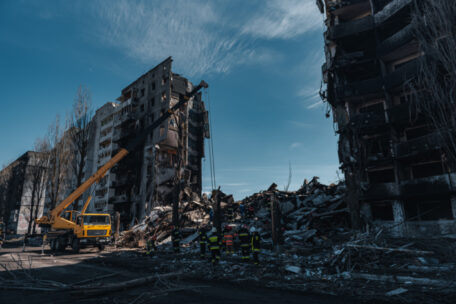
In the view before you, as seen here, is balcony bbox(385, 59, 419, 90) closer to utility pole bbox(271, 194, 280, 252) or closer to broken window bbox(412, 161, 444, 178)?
broken window bbox(412, 161, 444, 178)

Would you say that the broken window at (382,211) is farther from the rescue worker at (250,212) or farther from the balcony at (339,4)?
the balcony at (339,4)

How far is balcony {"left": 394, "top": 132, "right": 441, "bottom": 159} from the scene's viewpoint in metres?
19.0

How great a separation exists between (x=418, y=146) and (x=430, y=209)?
497 cm

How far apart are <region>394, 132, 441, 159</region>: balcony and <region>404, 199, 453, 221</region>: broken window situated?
13.4 feet

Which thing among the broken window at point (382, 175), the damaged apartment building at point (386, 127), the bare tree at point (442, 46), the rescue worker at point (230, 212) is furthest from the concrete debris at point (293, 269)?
the broken window at point (382, 175)

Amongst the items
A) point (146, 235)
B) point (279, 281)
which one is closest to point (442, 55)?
point (279, 281)

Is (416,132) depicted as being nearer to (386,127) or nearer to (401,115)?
(386,127)

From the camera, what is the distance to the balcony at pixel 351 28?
81.3ft

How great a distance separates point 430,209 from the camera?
65.8ft

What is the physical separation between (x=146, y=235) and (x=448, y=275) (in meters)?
19.6

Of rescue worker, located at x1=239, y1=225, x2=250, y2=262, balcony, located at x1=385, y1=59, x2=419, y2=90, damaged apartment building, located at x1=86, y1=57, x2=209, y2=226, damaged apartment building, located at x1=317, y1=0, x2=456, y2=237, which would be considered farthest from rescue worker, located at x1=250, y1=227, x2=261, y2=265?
damaged apartment building, located at x1=86, y1=57, x2=209, y2=226

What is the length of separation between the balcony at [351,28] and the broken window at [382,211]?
16473 millimetres

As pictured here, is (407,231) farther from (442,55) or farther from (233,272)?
(233,272)

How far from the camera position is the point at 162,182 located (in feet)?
121
